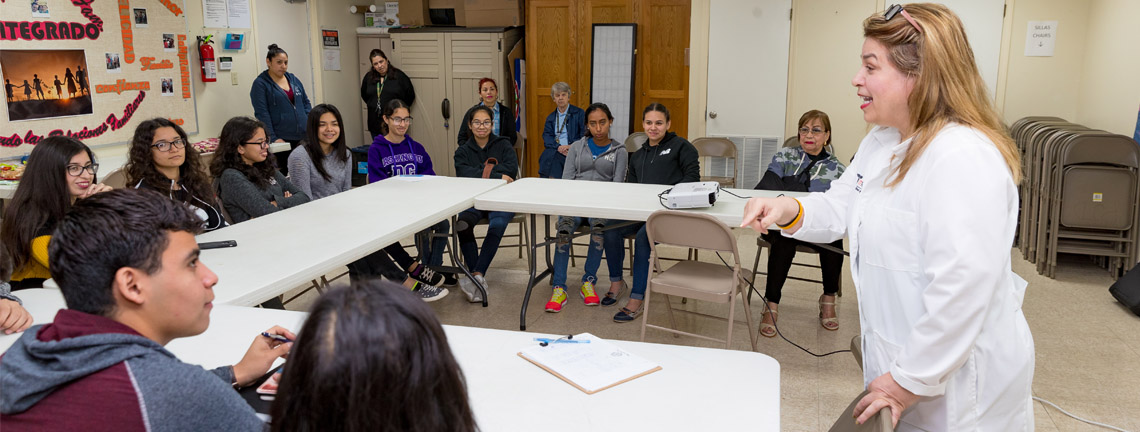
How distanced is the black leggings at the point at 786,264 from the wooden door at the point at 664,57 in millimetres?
3239

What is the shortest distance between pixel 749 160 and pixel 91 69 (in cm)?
476

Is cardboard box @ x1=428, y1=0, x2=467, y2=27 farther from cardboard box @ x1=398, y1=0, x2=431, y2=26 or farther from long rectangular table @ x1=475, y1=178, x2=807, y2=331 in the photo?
long rectangular table @ x1=475, y1=178, x2=807, y2=331

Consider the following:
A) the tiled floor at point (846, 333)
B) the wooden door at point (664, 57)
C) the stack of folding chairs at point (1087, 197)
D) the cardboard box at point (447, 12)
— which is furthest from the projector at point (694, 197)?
the cardboard box at point (447, 12)

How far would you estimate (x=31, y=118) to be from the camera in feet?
15.5

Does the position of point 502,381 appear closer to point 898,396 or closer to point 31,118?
point 898,396

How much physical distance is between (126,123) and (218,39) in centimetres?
115

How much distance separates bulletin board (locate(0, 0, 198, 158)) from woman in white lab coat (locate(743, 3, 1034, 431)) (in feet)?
16.1

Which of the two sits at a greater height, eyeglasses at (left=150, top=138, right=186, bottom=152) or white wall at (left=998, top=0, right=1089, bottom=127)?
white wall at (left=998, top=0, right=1089, bottom=127)

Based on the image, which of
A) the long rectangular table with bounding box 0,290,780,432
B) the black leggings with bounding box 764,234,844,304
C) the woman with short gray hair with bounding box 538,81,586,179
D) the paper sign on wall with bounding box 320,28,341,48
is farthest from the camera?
the paper sign on wall with bounding box 320,28,341,48

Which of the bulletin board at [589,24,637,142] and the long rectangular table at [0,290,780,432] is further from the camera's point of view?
the bulletin board at [589,24,637,142]

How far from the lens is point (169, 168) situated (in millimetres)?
3365

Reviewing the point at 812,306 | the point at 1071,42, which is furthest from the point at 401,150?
the point at 1071,42

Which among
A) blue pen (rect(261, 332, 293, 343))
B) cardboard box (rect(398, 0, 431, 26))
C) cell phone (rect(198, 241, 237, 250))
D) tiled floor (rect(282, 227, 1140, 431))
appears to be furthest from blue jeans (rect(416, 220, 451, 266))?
cardboard box (rect(398, 0, 431, 26))

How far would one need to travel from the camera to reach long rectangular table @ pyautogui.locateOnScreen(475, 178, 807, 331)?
362 centimetres
